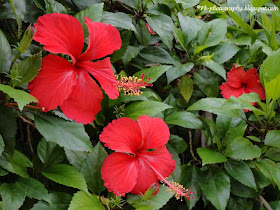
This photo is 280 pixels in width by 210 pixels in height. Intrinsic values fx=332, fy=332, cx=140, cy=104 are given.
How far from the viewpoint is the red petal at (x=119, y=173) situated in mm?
884

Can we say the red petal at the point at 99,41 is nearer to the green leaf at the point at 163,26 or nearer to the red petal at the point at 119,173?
the red petal at the point at 119,173

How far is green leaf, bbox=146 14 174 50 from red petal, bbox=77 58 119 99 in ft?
1.41

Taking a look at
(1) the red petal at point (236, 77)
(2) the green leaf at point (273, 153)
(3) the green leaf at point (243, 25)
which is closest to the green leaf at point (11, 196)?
(2) the green leaf at point (273, 153)

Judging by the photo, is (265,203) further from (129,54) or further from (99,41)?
(99,41)

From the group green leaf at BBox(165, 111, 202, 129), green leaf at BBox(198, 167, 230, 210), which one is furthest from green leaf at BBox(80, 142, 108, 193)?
green leaf at BBox(198, 167, 230, 210)

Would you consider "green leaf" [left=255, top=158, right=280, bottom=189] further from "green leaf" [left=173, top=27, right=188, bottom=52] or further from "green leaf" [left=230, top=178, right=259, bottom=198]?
"green leaf" [left=173, top=27, right=188, bottom=52]

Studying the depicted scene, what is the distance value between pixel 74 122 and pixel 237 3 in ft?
3.96

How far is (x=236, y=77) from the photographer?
1512mm

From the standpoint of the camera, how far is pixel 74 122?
0.83 metres

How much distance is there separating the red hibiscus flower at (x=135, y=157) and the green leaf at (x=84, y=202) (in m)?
0.06

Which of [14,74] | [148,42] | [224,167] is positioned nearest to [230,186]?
[224,167]

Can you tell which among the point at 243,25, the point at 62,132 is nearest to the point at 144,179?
the point at 62,132

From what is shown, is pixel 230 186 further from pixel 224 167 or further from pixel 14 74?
pixel 14 74

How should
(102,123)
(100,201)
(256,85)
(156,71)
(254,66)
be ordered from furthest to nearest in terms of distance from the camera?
(254,66) < (256,85) < (156,71) < (102,123) < (100,201)
